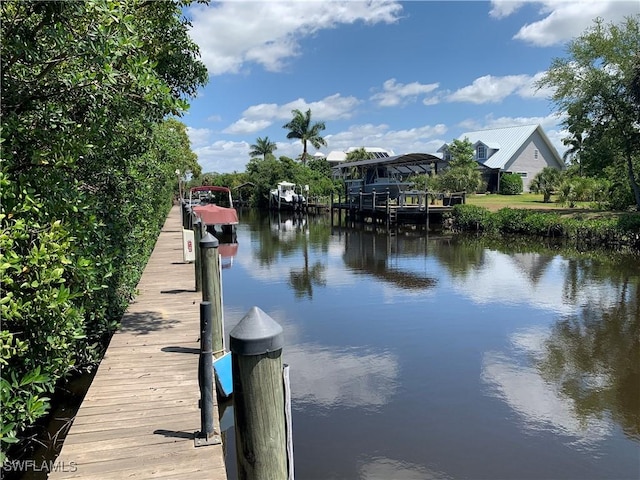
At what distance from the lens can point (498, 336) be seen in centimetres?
859

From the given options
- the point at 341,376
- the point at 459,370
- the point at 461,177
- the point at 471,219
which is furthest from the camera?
the point at 461,177

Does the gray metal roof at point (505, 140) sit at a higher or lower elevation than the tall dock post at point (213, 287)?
higher

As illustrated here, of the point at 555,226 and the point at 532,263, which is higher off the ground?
the point at 555,226

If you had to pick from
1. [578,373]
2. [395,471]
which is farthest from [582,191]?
[395,471]

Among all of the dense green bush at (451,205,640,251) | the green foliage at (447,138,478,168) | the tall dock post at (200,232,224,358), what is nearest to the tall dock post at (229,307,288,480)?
the tall dock post at (200,232,224,358)

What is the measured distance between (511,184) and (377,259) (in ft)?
96.3

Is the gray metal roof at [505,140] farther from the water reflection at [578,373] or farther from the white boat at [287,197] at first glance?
the water reflection at [578,373]

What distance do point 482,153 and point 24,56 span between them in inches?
1889

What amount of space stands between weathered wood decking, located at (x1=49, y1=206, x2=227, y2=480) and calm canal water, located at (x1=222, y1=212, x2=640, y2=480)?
107 centimetres

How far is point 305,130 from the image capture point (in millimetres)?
64688

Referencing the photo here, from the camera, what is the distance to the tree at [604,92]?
24.0 meters

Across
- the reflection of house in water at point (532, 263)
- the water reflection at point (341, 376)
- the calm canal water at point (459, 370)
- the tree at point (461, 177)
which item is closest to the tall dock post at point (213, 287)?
the calm canal water at point (459, 370)

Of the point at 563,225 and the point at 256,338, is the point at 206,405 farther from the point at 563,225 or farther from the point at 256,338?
the point at 563,225

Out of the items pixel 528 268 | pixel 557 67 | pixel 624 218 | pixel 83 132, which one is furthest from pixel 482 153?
pixel 83 132
